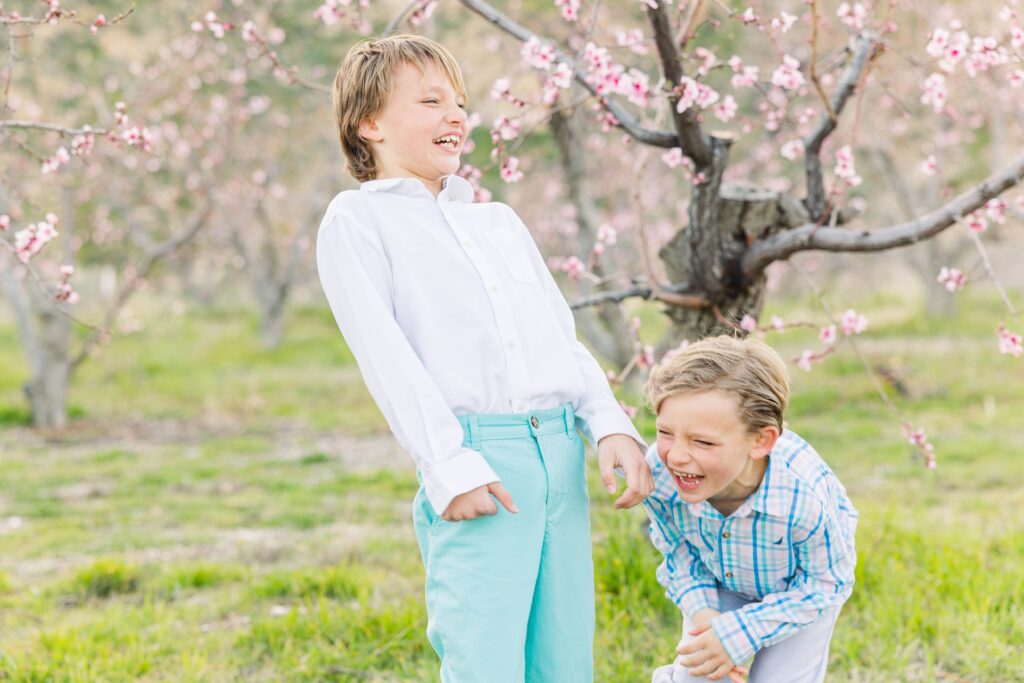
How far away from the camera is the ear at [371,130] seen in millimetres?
2020

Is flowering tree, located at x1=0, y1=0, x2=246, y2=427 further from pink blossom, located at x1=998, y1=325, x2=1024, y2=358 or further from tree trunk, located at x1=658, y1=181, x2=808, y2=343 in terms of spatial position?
pink blossom, located at x1=998, y1=325, x2=1024, y2=358

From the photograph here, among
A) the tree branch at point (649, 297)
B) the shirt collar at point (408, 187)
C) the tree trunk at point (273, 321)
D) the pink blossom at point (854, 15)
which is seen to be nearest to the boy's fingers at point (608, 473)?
the shirt collar at point (408, 187)

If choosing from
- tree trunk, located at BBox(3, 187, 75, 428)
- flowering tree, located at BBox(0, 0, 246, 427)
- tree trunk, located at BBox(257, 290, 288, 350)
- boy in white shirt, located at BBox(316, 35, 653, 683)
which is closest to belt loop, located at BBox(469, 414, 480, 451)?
boy in white shirt, located at BBox(316, 35, 653, 683)

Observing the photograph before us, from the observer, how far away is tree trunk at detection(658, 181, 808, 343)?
338cm

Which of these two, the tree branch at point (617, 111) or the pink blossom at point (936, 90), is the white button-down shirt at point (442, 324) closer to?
the tree branch at point (617, 111)

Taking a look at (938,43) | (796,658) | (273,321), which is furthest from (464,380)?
(273,321)

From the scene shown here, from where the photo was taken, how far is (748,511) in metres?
2.05

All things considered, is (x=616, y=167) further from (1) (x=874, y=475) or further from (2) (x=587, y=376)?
(2) (x=587, y=376)

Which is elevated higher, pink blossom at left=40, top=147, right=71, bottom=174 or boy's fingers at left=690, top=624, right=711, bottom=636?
pink blossom at left=40, top=147, right=71, bottom=174

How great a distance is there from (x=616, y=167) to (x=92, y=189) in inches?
211

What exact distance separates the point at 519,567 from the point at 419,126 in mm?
878

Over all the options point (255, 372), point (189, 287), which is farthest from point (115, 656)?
point (189, 287)

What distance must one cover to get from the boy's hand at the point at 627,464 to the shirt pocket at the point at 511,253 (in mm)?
368

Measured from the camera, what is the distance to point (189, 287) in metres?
17.6
